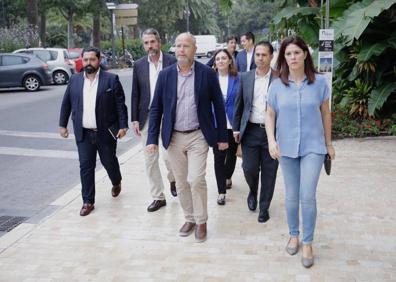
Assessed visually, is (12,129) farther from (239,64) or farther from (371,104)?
(371,104)

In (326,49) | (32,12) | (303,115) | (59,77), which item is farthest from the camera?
(32,12)

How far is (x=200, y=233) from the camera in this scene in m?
4.82

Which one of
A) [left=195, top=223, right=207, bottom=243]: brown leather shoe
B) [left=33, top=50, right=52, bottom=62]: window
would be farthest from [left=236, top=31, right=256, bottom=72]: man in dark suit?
[left=33, top=50, right=52, bottom=62]: window

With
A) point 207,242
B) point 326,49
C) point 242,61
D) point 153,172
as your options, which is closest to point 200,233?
point 207,242

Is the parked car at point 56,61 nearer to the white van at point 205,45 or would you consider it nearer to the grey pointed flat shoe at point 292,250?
the grey pointed flat shoe at point 292,250

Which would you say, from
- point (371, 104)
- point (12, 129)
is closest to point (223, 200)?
point (371, 104)

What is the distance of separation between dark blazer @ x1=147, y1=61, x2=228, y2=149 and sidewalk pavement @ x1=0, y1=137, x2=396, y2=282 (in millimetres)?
945

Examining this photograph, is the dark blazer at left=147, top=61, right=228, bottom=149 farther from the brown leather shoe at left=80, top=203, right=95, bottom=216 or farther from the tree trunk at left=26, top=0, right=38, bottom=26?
the tree trunk at left=26, top=0, right=38, bottom=26

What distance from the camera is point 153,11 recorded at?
47562 millimetres

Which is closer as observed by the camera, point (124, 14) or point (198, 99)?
point (198, 99)

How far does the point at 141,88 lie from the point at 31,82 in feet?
49.3

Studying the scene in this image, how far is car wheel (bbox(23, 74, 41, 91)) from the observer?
63.4 ft

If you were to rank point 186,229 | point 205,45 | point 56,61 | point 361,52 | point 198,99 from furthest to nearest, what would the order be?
point 205,45 → point 56,61 → point 361,52 → point 186,229 → point 198,99

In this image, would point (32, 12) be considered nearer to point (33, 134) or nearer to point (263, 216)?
point (33, 134)
